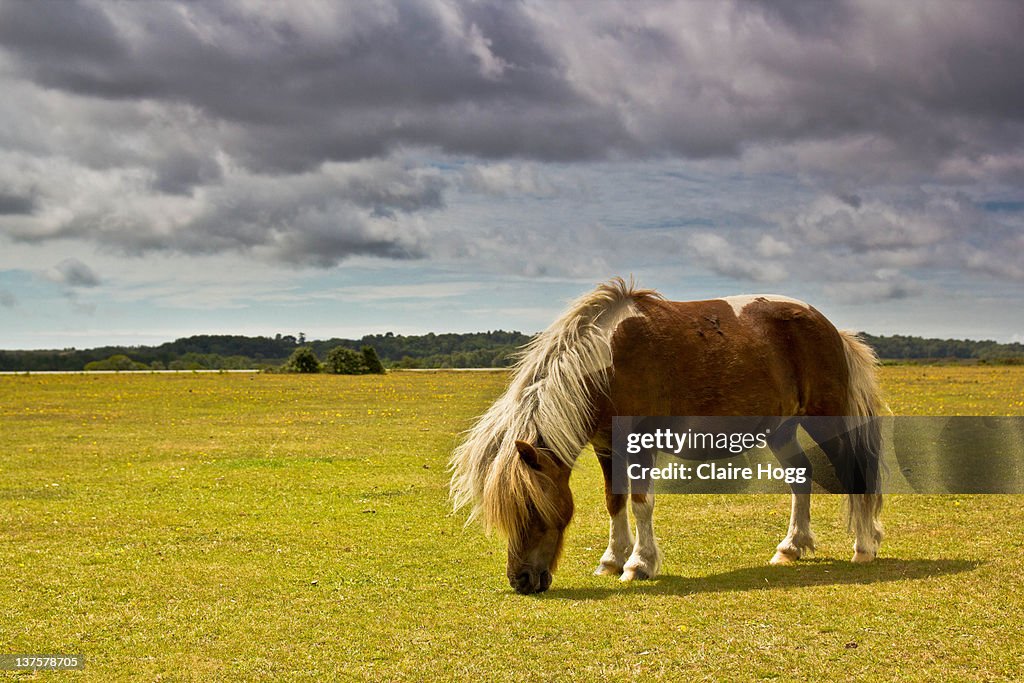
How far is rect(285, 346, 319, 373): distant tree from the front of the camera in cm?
6444

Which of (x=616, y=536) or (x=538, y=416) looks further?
(x=616, y=536)

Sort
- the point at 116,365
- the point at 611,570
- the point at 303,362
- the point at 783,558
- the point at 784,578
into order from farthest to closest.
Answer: the point at 116,365
the point at 303,362
the point at 783,558
the point at 611,570
the point at 784,578

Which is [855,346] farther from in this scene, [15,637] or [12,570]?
[12,570]

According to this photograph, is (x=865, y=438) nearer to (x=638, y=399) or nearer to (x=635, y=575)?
(x=638, y=399)

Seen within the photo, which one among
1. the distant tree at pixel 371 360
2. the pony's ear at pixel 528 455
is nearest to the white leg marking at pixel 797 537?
the pony's ear at pixel 528 455

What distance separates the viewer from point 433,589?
7.75m

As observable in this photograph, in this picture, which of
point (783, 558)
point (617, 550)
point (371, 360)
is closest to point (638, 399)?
point (617, 550)

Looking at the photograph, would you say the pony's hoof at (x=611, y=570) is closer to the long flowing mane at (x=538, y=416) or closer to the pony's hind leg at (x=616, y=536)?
the pony's hind leg at (x=616, y=536)

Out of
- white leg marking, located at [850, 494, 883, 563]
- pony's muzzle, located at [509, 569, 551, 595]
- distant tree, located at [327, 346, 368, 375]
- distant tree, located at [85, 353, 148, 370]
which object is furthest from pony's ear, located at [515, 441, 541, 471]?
distant tree, located at [85, 353, 148, 370]

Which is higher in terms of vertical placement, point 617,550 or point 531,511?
point 531,511

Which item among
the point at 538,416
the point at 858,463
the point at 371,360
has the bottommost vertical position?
the point at 858,463

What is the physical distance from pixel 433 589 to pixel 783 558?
3649 millimetres

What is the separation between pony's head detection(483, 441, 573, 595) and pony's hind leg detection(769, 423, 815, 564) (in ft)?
8.88

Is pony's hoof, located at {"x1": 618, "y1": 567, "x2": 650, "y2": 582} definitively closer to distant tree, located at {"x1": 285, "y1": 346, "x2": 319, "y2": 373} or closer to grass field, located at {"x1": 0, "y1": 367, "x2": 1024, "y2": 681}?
grass field, located at {"x1": 0, "y1": 367, "x2": 1024, "y2": 681}
